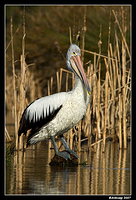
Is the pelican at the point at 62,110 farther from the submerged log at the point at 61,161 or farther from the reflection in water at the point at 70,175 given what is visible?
the reflection in water at the point at 70,175

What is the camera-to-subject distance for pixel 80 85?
612cm

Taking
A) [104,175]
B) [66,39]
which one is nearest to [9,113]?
[66,39]

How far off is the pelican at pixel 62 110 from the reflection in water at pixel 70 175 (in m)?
0.44

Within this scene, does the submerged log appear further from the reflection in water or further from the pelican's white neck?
the pelican's white neck

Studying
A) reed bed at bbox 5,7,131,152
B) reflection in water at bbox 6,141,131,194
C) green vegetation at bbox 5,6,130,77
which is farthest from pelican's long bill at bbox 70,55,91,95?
green vegetation at bbox 5,6,130,77

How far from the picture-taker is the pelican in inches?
238

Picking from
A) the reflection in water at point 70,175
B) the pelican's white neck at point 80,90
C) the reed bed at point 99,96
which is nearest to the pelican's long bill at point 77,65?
the pelican's white neck at point 80,90

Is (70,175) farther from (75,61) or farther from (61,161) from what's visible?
(75,61)

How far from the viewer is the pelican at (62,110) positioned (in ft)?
19.9

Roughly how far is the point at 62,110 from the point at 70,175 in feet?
3.84

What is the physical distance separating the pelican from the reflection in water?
0.44 meters

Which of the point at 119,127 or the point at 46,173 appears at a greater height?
the point at 119,127

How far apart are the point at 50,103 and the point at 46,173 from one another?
124 centimetres

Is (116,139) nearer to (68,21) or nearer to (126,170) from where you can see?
(126,170)
